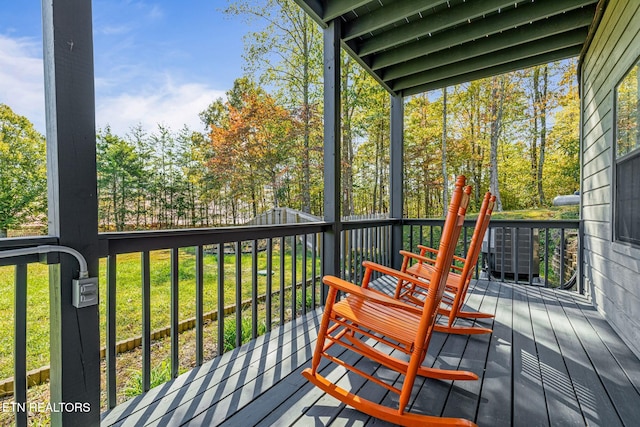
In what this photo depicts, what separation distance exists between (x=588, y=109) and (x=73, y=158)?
14.4ft

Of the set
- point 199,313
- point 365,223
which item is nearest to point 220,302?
point 199,313

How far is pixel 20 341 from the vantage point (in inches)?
46.9

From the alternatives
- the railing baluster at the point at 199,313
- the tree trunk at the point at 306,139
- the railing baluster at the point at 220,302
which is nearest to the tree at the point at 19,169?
the railing baluster at the point at 199,313

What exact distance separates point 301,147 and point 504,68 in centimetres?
337

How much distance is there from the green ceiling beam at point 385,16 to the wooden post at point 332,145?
21cm

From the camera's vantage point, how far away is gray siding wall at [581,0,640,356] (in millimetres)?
2123

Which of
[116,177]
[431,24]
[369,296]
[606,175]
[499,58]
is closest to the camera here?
[369,296]

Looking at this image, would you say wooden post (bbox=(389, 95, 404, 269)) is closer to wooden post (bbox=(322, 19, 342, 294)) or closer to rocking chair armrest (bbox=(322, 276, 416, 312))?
wooden post (bbox=(322, 19, 342, 294))

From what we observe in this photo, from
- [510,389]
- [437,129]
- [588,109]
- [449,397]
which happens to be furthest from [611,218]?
[437,129]

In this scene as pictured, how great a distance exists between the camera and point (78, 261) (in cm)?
123

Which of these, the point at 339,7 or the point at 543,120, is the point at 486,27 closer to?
the point at 339,7

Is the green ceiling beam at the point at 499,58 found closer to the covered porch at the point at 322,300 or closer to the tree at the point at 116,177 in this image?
the covered porch at the point at 322,300

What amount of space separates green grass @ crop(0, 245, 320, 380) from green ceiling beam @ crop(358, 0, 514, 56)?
2.69m

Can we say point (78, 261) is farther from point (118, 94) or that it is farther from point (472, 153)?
point (472, 153)
